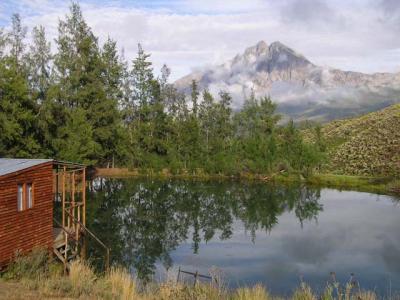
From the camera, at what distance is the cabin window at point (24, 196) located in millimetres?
22234

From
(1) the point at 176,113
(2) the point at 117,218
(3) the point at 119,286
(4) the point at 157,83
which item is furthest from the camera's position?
(1) the point at 176,113

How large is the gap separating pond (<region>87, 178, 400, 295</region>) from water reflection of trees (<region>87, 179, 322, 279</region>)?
0.08 m

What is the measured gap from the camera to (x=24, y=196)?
880 inches

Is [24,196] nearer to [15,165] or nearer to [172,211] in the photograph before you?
[15,165]

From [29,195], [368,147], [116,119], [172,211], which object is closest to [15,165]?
[29,195]

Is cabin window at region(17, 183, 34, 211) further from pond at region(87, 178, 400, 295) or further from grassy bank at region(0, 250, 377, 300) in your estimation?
pond at region(87, 178, 400, 295)

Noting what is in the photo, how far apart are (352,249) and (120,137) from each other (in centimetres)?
4846

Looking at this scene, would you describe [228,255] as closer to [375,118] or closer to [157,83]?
[157,83]

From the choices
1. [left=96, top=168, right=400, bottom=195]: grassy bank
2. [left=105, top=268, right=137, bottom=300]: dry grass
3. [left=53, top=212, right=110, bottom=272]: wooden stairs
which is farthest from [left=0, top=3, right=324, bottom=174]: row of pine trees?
[left=105, top=268, right=137, bottom=300]: dry grass

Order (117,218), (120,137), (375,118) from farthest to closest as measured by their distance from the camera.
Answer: (375,118), (120,137), (117,218)

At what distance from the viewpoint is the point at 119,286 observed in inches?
686

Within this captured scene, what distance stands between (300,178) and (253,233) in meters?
33.1

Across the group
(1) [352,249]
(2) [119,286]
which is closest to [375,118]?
(1) [352,249]

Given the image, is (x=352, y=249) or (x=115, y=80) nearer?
(x=352, y=249)
